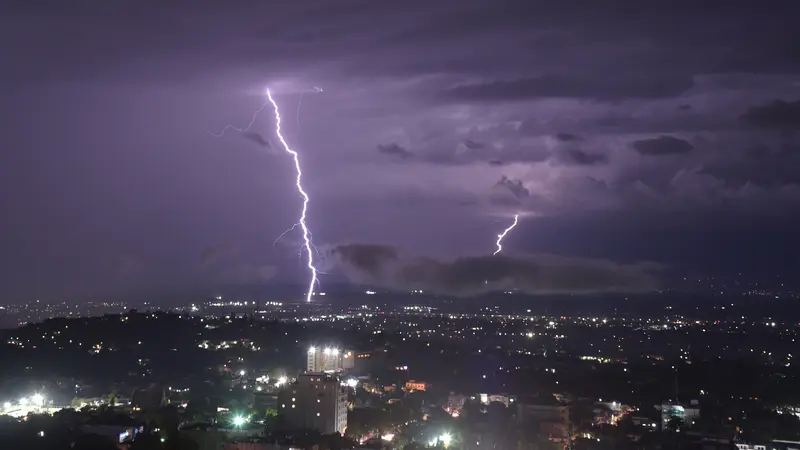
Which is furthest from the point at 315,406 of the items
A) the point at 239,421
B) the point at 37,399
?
the point at 37,399

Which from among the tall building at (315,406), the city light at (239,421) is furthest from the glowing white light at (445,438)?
the city light at (239,421)

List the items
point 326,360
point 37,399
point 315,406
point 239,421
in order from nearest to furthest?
point 239,421 → point 315,406 → point 37,399 → point 326,360

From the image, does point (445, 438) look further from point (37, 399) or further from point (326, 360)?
point (326, 360)

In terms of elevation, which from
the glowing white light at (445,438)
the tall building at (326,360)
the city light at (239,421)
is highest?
the tall building at (326,360)

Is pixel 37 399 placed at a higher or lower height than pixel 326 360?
lower

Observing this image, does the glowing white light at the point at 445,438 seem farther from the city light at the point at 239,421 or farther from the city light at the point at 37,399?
the city light at the point at 37,399
